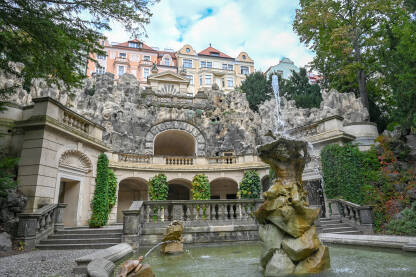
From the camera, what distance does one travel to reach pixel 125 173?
776 inches

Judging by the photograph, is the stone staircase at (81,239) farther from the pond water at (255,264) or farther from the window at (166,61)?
the window at (166,61)

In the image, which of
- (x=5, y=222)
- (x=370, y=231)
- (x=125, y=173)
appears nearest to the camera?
(x=5, y=222)

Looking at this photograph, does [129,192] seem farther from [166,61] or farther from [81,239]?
[166,61]

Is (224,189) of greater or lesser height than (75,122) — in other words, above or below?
below

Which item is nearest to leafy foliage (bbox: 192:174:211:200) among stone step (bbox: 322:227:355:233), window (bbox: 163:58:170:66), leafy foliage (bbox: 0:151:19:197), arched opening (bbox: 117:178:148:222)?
arched opening (bbox: 117:178:148:222)

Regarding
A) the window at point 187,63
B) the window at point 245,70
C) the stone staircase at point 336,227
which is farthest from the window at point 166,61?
the stone staircase at point 336,227

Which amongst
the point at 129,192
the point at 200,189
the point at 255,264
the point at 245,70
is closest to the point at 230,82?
the point at 245,70

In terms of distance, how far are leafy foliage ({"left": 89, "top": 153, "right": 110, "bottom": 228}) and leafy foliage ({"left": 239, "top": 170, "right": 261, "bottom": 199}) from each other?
427 inches

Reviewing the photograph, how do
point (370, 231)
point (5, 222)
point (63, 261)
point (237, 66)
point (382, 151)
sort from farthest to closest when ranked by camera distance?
1. point (237, 66)
2. point (382, 151)
3. point (370, 231)
4. point (5, 222)
5. point (63, 261)

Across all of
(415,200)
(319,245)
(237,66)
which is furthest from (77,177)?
(237,66)

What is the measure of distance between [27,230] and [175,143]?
21.2 m

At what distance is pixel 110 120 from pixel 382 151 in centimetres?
2257

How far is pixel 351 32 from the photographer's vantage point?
2147cm

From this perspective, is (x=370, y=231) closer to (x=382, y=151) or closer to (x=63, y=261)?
(x=382, y=151)
